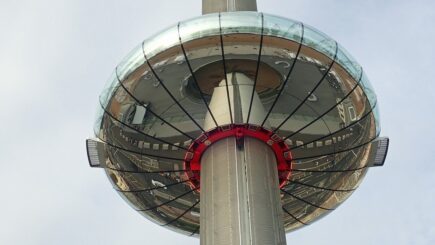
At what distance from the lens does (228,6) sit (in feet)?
73.9

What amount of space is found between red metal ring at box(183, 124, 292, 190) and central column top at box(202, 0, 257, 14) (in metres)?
5.26

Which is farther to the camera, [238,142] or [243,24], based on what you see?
[238,142]

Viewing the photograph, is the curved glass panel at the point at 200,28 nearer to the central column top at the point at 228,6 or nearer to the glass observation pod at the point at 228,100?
the glass observation pod at the point at 228,100

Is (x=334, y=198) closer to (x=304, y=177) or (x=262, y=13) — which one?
(x=304, y=177)

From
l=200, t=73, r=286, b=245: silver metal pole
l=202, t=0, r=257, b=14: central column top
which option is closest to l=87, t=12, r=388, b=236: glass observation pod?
l=200, t=73, r=286, b=245: silver metal pole

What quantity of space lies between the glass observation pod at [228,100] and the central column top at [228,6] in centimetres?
400

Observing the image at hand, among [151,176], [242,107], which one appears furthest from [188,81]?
[151,176]

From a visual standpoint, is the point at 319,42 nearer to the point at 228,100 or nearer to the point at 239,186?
the point at 228,100

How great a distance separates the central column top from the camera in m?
22.5

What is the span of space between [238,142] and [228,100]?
1.13 m

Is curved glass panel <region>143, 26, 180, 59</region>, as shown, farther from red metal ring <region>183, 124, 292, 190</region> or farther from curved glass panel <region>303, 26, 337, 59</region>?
curved glass panel <region>303, 26, 337, 59</region>

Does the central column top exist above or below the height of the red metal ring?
above

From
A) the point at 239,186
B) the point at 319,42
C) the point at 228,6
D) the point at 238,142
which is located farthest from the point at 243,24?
the point at 228,6

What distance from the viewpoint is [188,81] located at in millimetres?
18906
